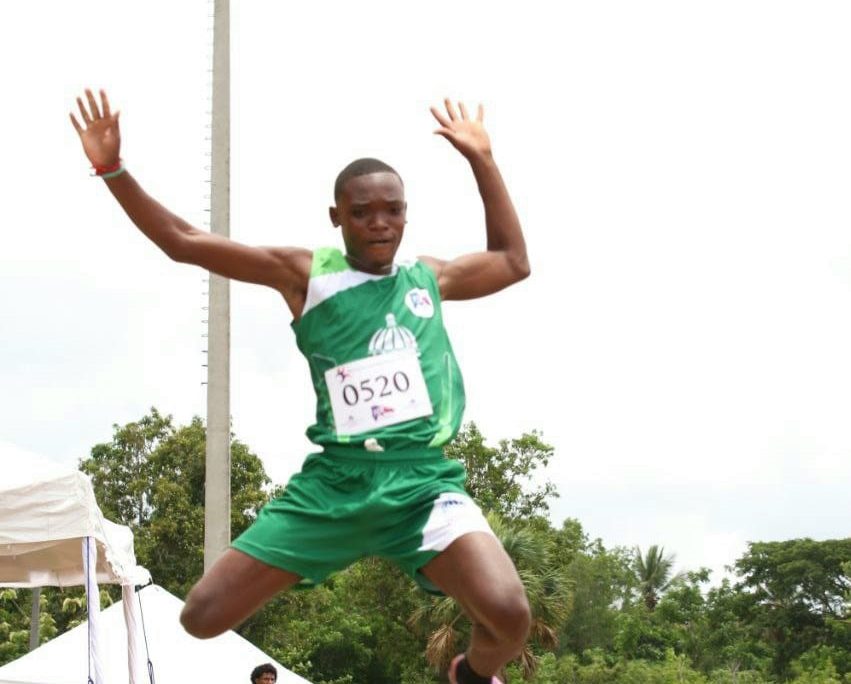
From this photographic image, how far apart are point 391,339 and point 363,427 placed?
0.39 m

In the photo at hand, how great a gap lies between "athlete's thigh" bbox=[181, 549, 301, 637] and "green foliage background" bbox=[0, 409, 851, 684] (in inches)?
984

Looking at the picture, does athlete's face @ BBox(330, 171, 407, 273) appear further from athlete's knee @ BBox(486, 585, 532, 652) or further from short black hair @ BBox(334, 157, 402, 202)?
athlete's knee @ BBox(486, 585, 532, 652)

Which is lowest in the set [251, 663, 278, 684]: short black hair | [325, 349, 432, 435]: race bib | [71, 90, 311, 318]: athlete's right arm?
[251, 663, 278, 684]: short black hair

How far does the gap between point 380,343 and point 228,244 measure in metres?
0.76

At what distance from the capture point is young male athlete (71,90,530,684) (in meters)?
5.48

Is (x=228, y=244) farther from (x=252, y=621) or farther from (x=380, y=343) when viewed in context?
(x=252, y=621)

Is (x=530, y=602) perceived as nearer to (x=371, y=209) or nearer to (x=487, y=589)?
(x=371, y=209)

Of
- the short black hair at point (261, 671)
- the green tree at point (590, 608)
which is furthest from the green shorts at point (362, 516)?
the green tree at point (590, 608)

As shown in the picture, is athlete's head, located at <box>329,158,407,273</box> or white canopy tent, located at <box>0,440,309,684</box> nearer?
athlete's head, located at <box>329,158,407,273</box>

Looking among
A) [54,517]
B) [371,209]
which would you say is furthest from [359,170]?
[54,517]

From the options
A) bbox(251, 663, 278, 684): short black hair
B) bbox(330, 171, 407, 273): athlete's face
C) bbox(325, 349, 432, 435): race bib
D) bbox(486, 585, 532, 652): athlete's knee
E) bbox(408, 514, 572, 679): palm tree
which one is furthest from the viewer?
bbox(408, 514, 572, 679): palm tree

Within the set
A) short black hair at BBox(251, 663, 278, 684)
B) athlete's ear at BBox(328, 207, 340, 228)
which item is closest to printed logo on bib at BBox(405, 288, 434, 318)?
athlete's ear at BBox(328, 207, 340, 228)

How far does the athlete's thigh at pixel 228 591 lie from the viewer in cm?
543

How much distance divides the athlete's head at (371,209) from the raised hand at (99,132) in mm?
942
